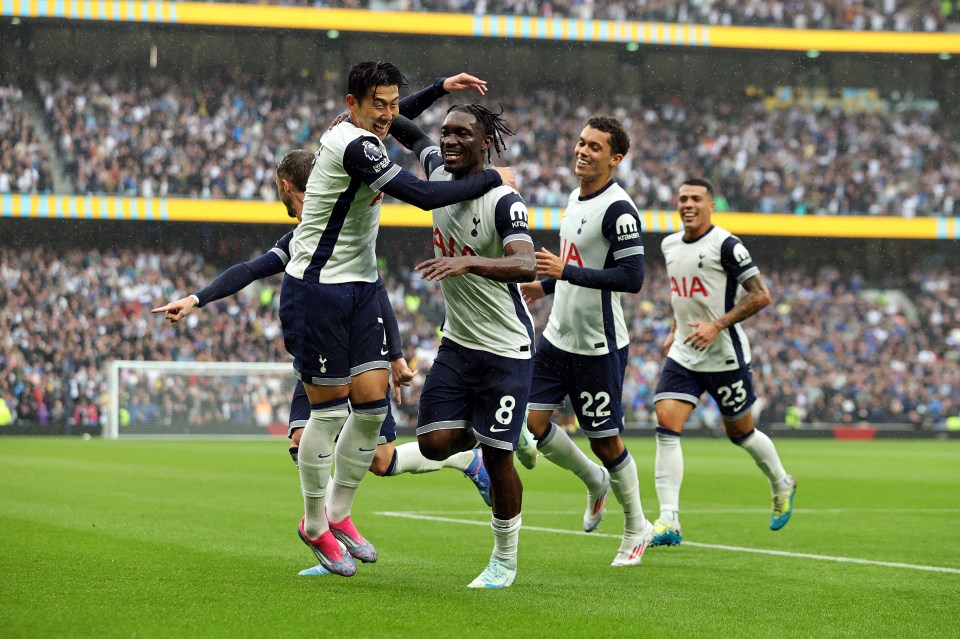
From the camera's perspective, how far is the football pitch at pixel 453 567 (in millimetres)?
5262

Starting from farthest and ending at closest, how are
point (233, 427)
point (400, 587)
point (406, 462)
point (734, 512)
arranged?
point (233, 427) → point (734, 512) → point (406, 462) → point (400, 587)

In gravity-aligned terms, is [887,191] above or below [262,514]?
above

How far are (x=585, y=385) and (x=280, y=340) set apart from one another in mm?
25889

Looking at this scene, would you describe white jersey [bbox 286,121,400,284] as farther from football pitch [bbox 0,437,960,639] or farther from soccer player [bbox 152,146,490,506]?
football pitch [bbox 0,437,960,639]

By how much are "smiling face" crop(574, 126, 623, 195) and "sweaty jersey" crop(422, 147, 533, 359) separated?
4.96ft

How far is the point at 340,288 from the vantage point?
6.40 m

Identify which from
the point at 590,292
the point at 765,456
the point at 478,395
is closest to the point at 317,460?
the point at 478,395

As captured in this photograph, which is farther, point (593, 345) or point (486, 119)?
point (593, 345)

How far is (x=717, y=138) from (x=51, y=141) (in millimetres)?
18986

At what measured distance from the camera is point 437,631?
501cm

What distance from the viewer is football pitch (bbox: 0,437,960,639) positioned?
5262 mm

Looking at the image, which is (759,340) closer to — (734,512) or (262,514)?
Result: (734,512)

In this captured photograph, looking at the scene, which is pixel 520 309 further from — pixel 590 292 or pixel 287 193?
pixel 287 193

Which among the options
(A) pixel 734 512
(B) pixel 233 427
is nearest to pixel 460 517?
(A) pixel 734 512
